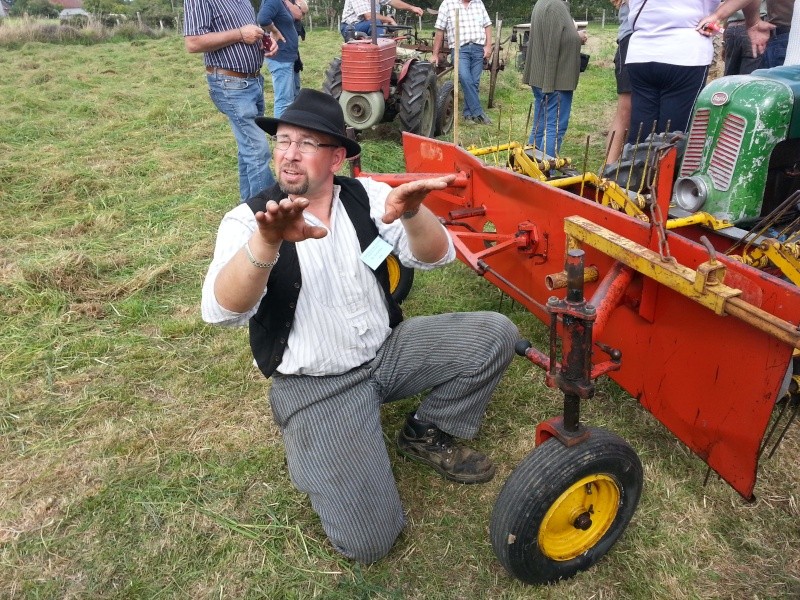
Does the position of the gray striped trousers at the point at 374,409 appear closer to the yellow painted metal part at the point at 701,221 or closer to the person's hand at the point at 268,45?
the yellow painted metal part at the point at 701,221

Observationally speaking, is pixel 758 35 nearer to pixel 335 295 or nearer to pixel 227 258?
pixel 335 295

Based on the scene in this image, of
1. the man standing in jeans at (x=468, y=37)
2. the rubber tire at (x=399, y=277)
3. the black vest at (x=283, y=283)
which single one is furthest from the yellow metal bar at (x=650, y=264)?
the man standing in jeans at (x=468, y=37)

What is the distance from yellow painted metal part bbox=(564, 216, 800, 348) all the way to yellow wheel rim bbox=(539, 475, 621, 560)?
620 millimetres

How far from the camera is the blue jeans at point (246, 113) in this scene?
14.3ft

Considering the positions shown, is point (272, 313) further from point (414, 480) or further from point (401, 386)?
point (414, 480)

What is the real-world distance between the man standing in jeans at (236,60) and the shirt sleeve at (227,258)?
240 centimetres

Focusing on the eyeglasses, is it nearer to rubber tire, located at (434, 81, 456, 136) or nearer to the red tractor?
the red tractor

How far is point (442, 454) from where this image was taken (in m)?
2.48

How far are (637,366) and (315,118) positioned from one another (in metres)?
1.51

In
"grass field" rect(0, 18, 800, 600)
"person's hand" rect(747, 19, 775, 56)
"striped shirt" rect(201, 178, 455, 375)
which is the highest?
"person's hand" rect(747, 19, 775, 56)

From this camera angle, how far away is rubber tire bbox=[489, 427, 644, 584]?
1754 millimetres

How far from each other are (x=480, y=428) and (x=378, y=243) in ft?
3.32

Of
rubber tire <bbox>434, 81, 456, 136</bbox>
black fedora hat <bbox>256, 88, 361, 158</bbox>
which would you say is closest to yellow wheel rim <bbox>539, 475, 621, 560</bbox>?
black fedora hat <bbox>256, 88, 361, 158</bbox>

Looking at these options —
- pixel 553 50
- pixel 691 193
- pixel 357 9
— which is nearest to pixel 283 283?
pixel 691 193
